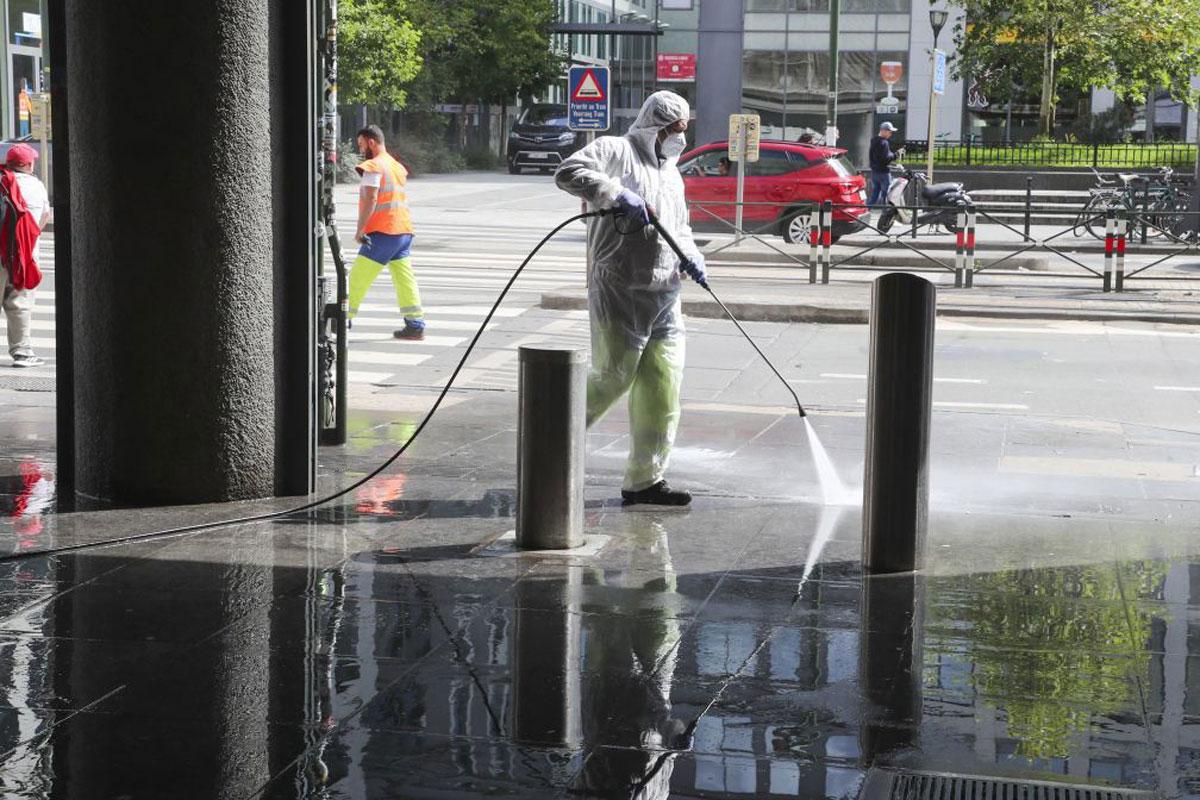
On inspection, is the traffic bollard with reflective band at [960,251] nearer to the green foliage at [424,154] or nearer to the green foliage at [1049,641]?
the green foliage at [1049,641]

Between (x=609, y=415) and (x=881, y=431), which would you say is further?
(x=609, y=415)

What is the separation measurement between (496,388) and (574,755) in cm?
808

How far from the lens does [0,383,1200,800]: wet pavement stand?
13.8 ft

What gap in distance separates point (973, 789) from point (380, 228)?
435 inches

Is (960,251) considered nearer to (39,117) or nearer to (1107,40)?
(39,117)

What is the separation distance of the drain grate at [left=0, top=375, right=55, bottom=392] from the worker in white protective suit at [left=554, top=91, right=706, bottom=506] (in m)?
5.74

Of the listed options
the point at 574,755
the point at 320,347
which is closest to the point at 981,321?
the point at 320,347

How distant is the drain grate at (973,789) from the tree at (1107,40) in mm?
32302

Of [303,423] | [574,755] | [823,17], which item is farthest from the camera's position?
[823,17]

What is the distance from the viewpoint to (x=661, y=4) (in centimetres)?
5547

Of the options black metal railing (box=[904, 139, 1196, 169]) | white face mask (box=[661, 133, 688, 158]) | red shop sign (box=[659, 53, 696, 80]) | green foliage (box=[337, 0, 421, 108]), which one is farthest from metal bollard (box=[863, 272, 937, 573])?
red shop sign (box=[659, 53, 696, 80])

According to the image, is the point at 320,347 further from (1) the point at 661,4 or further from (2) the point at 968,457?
(1) the point at 661,4

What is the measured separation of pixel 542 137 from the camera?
5088 cm

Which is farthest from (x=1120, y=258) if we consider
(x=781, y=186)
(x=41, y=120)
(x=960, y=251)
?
(x=41, y=120)
